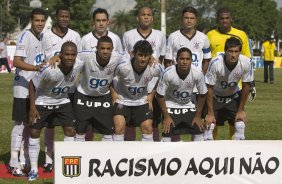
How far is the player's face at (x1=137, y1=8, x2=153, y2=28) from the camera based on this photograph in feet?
34.6

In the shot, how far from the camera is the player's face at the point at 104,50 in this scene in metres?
9.66

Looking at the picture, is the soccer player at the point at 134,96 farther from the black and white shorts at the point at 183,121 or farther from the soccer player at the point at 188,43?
the soccer player at the point at 188,43

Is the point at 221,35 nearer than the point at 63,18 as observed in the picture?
No

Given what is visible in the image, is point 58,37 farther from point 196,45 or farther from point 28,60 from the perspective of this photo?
point 196,45

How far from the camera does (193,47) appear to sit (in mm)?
10922

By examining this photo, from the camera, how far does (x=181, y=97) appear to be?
10.1 metres

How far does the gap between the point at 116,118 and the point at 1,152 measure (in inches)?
114

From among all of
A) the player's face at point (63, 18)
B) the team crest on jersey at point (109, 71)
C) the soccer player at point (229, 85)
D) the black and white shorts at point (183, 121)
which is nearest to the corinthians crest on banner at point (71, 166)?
the team crest on jersey at point (109, 71)

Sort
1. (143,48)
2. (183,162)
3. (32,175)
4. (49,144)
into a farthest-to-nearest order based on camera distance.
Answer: (49,144) → (32,175) → (143,48) → (183,162)

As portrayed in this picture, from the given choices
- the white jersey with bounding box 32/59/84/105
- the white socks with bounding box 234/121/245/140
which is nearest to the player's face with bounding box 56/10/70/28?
the white jersey with bounding box 32/59/84/105

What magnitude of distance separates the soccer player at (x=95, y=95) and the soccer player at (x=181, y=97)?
2.54 ft

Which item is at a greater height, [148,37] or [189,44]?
[148,37]

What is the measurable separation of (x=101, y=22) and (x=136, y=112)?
144 centimetres

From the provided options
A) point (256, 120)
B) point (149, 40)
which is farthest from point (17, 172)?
point (256, 120)
